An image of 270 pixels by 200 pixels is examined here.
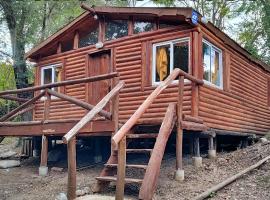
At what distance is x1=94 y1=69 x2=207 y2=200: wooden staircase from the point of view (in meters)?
5.61

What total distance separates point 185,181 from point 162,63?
3878 mm

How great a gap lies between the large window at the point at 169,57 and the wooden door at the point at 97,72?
2215 mm

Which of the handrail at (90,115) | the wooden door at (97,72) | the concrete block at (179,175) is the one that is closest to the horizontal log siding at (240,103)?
the concrete block at (179,175)

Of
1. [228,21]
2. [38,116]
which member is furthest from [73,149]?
[228,21]

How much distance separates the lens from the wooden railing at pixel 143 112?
18.3 feet

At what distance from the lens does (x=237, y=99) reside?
12.1 metres

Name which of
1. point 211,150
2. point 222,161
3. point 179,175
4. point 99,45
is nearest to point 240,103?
point 211,150

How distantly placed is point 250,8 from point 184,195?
13.8 meters

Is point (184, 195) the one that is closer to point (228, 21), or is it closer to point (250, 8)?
point (250, 8)

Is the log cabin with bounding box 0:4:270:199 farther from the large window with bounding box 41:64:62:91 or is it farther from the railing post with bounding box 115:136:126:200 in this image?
the railing post with bounding box 115:136:126:200

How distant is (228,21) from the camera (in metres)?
28.7

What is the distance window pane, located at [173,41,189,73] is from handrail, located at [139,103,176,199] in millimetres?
2831

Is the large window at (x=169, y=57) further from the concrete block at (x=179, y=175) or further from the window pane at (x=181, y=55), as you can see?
the concrete block at (x=179, y=175)

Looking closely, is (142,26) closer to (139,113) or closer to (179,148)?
(179,148)
